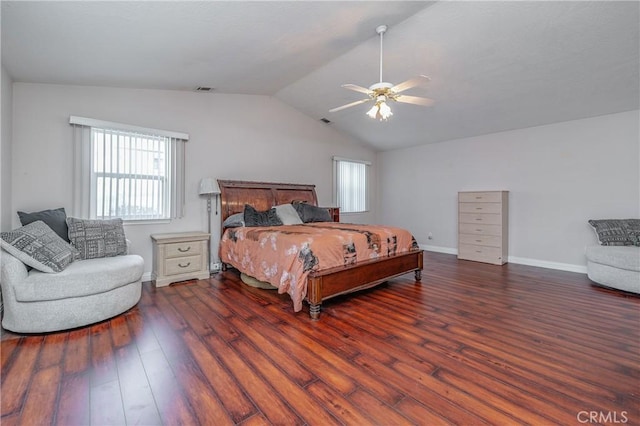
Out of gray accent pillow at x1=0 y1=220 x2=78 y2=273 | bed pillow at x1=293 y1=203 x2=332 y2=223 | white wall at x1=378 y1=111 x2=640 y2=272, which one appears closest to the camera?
gray accent pillow at x1=0 y1=220 x2=78 y2=273

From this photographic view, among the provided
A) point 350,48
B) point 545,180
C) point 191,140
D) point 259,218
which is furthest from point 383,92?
point 545,180

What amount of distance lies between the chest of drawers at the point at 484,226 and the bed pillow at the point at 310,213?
262 centimetres

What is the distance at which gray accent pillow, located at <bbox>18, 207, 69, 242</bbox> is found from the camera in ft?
9.46

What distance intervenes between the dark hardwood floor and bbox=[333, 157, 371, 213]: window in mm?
3680

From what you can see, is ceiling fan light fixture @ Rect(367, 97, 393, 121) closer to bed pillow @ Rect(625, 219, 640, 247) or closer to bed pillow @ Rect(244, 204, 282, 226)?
bed pillow @ Rect(244, 204, 282, 226)

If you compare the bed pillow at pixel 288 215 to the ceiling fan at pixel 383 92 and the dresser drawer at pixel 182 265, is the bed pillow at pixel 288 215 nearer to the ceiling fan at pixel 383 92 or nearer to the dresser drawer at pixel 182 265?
the dresser drawer at pixel 182 265

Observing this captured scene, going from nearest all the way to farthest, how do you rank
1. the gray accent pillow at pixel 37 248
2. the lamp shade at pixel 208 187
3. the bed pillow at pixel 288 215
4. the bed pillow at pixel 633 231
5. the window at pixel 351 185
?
the gray accent pillow at pixel 37 248 < the bed pillow at pixel 633 231 < the lamp shade at pixel 208 187 < the bed pillow at pixel 288 215 < the window at pixel 351 185

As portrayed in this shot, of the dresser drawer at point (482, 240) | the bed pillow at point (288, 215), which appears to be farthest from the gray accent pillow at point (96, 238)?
the dresser drawer at point (482, 240)

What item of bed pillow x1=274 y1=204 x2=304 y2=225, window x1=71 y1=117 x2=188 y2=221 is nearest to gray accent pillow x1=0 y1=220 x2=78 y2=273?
window x1=71 y1=117 x2=188 y2=221

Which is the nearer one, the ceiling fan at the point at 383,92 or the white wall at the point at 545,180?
the ceiling fan at the point at 383,92

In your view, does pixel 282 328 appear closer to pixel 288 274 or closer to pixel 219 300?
pixel 288 274

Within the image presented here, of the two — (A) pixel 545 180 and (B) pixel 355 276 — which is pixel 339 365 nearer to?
(B) pixel 355 276

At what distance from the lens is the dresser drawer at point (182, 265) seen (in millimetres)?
3776

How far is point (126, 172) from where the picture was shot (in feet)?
12.5
